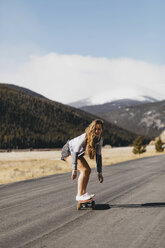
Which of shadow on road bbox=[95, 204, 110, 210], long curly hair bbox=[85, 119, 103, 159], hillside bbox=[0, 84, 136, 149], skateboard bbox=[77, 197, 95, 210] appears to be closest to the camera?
long curly hair bbox=[85, 119, 103, 159]

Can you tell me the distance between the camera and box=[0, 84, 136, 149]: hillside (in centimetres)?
11731

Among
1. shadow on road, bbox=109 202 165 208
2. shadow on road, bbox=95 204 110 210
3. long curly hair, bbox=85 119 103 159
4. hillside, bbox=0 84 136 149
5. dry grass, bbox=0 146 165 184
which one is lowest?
dry grass, bbox=0 146 165 184

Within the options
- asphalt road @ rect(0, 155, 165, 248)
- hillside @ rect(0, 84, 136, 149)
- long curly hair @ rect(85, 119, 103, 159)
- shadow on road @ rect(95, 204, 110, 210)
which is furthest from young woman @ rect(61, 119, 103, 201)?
hillside @ rect(0, 84, 136, 149)

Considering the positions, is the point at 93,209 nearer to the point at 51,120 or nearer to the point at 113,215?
the point at 113,215

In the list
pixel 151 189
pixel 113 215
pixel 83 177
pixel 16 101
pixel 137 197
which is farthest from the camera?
pixel 16 101

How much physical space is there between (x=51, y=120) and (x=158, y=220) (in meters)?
146

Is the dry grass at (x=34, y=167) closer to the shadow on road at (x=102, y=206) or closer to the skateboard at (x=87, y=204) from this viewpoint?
the shadow on road at (x=102, y=206)

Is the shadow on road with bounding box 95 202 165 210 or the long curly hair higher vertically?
the long curly hair

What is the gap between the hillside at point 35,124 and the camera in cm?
11731

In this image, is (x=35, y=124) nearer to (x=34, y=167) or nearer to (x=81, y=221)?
(x=34, y=167)

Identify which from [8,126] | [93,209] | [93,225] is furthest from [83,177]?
[8,126]

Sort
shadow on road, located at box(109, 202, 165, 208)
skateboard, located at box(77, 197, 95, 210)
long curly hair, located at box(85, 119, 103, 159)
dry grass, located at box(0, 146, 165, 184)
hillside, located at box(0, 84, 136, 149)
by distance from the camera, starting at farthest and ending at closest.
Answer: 1. hillside, located at box(0, 84, 136, 149)
2. dry grass, located at box(0, 146, 165, 184)
3. shadow on road, located at box(109, 202, 165, 208)
4. skateboard, located at box(77, 197, 95, 210)
5. long curly hair, located at box(85, 119, 103, 159)

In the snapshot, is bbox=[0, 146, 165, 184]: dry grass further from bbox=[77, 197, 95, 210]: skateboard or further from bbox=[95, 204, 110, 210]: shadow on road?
bbox=[77, 197, 95, 210]: skateboard

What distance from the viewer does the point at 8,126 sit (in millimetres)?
123312
